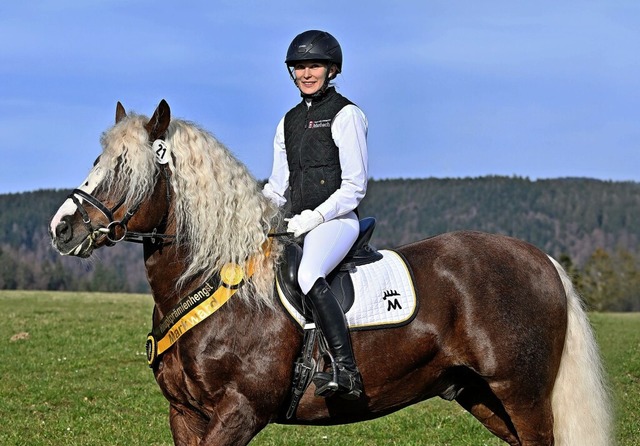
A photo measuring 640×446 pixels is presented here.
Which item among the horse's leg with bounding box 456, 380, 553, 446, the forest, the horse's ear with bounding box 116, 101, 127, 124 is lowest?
the horse's leg with bounding box 456, 380, 553, 446

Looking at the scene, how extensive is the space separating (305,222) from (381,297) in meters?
0.79

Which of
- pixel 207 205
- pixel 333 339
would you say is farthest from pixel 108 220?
pixel 333 339

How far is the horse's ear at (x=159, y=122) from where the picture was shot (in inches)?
221

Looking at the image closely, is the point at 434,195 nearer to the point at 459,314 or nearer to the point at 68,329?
the point at 68,329

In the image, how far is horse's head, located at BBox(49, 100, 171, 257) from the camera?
539cm

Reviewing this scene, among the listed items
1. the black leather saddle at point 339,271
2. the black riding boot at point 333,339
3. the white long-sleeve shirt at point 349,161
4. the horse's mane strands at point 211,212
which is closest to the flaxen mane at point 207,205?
the horse's mane strands at point 211,212

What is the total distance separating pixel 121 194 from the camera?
5539 mm

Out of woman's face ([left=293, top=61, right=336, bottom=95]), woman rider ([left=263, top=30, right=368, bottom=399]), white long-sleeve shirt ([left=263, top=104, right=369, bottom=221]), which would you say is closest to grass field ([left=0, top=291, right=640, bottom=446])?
woman rider ([left=263, top=30, right=368, bottom=399])

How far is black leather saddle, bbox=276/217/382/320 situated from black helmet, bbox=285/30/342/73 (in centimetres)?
125

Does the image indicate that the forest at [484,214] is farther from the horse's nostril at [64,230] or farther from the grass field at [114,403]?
the horse's nostril at [64,230]

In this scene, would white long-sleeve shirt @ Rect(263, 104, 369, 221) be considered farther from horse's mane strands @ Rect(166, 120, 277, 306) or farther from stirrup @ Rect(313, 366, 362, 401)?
stirrup @ Rect(313, 366, 362, 401)

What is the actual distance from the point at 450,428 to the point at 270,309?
532 centimetres

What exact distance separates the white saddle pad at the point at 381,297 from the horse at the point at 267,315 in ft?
0.23

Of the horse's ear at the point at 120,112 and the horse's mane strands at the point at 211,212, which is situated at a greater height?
the horse's ear at the point at 120,112
